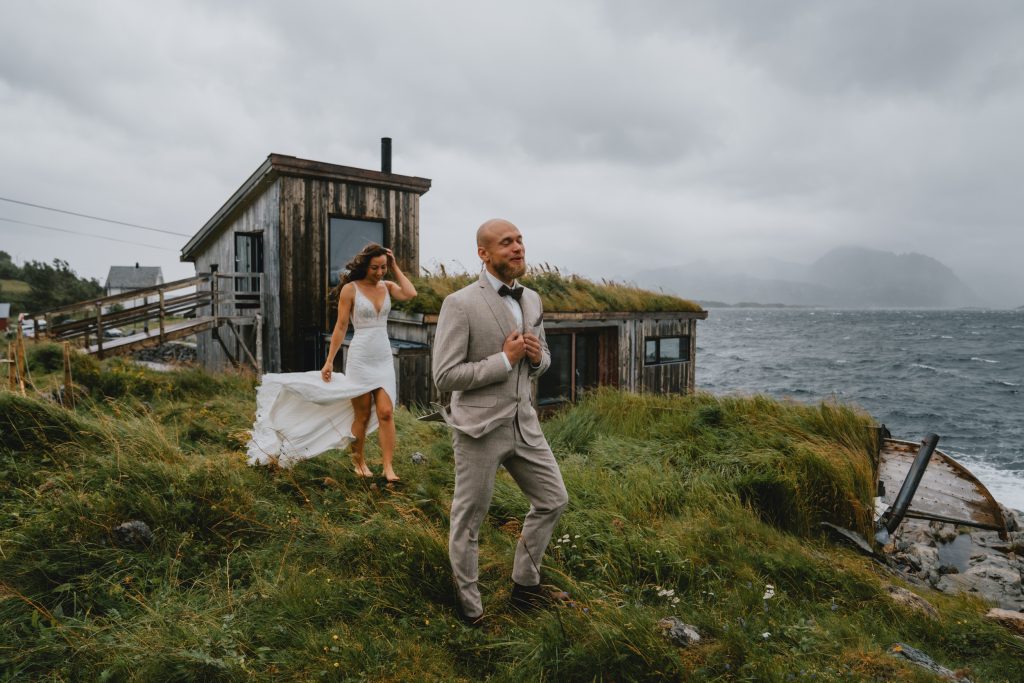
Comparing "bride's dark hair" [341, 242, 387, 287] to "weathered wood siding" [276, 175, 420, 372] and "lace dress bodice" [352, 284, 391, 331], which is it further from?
"weathered wood siding" [276, 175, 420, 372]

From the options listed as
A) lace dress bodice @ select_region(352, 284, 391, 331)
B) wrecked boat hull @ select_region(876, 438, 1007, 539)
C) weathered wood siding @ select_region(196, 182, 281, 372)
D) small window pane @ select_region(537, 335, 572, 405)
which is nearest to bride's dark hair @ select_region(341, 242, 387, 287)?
lace dress bodice @ select_region(352, 284, 391, 331)

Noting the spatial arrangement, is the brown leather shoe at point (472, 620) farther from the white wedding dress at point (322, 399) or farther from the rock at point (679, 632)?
the white wedding dress at point (322, 399)

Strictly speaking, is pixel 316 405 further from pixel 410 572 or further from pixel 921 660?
pixel 921 660

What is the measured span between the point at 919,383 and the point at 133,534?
3967 cm

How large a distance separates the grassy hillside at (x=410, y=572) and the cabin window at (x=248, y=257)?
9184mm

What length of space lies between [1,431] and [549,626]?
5291 mm

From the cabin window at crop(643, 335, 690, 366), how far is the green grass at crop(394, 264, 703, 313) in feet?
2.68

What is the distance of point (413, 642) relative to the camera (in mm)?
2969

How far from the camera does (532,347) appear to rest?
3023mm

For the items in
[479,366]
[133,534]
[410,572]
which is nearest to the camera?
[479,366]

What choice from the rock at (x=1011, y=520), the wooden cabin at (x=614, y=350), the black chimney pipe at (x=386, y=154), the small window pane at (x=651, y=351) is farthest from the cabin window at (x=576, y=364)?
the rock at (x=1011, y=520)

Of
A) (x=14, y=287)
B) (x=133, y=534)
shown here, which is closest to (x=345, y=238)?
(x=133, y=534)

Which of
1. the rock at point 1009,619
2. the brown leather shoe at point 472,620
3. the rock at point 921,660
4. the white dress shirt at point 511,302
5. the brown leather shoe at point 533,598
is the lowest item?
the rock at point 1009,619

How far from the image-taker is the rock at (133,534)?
3748mm
